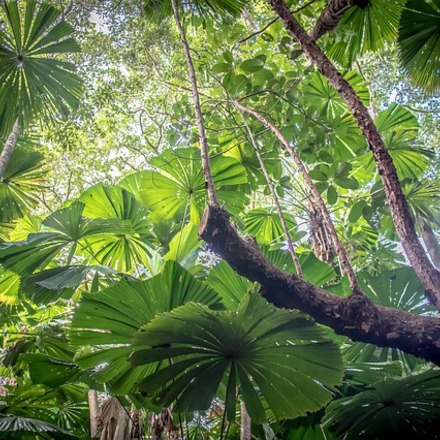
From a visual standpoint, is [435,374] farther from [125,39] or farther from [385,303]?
[125,39]

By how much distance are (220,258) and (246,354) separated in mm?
666

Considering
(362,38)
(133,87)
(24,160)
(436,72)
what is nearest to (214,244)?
(362,38)

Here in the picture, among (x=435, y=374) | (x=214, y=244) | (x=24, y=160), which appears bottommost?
(x=435, y=374)

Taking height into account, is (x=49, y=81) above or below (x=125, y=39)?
below

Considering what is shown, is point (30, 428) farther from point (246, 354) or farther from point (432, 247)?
point (432, 247)

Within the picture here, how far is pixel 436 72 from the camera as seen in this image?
2176mm

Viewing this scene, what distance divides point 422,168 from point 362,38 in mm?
1024

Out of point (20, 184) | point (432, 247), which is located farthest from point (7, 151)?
point (432, 247)

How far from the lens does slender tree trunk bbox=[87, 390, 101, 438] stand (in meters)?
2.81

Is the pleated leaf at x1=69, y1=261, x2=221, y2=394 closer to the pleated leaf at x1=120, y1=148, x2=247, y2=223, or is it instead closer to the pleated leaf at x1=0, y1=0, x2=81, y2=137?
the pleated leaf at x1=120, y1=148, x2=247, y2=223

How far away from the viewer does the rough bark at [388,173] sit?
129 centimetres

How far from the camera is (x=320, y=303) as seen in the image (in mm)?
1240

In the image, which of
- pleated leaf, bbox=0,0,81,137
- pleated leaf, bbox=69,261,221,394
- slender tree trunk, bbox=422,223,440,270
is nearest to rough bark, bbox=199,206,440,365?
pleated leaf, bbox=69,261,221,394

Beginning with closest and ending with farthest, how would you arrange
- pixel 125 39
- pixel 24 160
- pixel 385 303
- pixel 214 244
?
pixel 214 244
pixel 385 303
pixel 24 160
pixel 125 39
